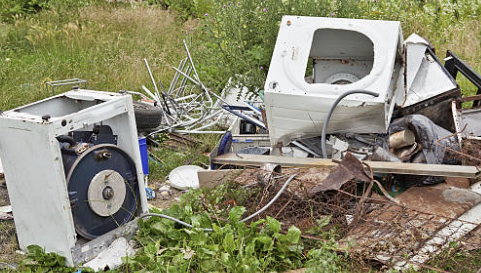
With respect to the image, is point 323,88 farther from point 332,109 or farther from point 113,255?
point 113,255

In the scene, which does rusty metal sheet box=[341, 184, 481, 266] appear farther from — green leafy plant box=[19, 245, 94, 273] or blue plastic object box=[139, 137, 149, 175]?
blue plastic object box=[139, 137, 149, 175]

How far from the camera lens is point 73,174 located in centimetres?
312

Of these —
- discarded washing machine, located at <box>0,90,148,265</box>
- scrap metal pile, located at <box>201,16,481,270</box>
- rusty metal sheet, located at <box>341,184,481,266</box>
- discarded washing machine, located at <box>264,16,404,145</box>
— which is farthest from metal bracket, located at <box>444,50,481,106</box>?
discarded washing machine, located at <box>0,90,148,265</box>

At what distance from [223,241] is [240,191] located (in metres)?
0.66

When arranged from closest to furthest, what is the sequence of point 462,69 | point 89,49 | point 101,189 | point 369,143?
point 101,189, point 369,143, point 462,69, point 89,49

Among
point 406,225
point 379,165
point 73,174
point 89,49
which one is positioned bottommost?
point 406,225

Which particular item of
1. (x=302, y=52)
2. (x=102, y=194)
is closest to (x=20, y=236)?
(x=102, y=194)

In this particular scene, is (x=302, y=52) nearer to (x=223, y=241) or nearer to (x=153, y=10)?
(x=223, y=241)

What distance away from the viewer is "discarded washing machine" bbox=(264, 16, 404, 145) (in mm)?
A: 4098

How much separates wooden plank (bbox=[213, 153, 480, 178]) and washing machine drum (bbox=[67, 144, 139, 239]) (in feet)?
3.02

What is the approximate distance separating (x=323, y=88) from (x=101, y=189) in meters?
1.95

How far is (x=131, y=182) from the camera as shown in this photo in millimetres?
3531

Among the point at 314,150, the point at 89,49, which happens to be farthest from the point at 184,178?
the point at 89,49

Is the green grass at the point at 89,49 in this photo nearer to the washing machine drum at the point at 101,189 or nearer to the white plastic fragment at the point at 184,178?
the white plastic fragment at the point at 184,178
